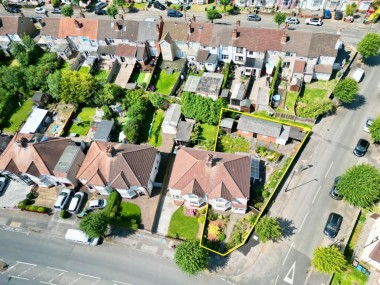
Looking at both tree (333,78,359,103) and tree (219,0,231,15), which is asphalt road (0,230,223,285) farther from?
tree (219,0,231,15)

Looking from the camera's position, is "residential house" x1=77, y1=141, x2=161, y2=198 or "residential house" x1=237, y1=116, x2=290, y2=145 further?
"residential house" x1=237, y1=116, x2=290, y2=145

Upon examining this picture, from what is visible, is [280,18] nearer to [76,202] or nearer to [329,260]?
[329,260]

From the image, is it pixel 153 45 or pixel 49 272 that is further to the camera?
pixel 153 45

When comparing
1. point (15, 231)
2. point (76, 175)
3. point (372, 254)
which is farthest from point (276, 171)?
point (15, 231)

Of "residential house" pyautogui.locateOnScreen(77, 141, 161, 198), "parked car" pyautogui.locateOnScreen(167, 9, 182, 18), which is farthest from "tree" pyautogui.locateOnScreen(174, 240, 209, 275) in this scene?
"parked car" pyautogui.locateOnScreen(167, 9, 182, 18)

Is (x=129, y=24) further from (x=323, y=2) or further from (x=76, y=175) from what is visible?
(x=323, y=2)

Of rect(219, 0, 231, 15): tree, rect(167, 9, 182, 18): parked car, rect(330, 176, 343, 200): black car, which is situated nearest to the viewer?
rect(330, 176, 343, 200): black car
